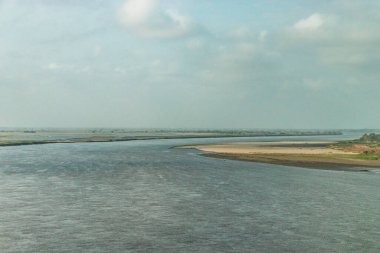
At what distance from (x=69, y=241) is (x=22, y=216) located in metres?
6.68

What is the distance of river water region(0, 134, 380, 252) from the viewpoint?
2025 cm

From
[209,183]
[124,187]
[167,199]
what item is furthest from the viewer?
[209,183]

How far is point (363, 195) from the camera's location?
34438mm

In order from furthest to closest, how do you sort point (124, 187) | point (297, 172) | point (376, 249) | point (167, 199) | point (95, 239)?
1. point (297, 172)
2. point (124, 187)
3. point (167, 199)
4. point (95, 239)
5. point (376, 249)

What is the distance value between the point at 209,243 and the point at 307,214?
31.2 ft

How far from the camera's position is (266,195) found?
34.4 metres

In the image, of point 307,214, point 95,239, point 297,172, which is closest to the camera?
point 95,239

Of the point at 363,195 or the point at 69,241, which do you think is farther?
the point at 363,195

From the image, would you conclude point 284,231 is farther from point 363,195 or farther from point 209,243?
point 363,195

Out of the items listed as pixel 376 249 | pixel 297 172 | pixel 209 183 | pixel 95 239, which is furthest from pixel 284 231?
pixel 297 172

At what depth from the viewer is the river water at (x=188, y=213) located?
20.2m

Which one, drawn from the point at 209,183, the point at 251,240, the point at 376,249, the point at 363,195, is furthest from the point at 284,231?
the point at 209,183

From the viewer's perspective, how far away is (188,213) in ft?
88.4

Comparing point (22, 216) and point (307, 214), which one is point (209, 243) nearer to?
point (307, 214)
